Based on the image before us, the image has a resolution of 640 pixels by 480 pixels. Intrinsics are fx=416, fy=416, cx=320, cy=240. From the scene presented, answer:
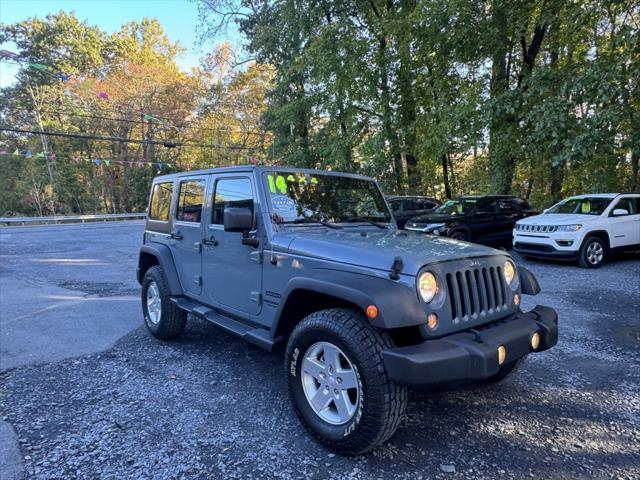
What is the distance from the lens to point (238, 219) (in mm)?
3172

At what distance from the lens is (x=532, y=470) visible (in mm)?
2482

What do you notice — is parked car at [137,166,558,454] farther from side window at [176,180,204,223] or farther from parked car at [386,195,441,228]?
parked car at [386,195,441,228]

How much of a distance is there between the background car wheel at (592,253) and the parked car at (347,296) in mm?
6928

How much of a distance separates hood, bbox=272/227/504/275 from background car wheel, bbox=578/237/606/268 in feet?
24.0

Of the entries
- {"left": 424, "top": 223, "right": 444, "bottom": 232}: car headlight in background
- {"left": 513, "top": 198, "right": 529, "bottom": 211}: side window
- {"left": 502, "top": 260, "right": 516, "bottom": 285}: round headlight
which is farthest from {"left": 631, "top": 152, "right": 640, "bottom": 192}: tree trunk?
{"left": 502, "top": 260, "right": 516, "bottom": 285}: round headlight

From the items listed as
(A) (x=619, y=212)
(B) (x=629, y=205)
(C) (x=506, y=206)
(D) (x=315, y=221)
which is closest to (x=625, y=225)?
(A) (x=619, y=212)

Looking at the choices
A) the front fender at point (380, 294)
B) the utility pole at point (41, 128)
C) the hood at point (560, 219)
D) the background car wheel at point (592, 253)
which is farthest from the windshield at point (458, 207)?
the utility pole at point (41, 128)

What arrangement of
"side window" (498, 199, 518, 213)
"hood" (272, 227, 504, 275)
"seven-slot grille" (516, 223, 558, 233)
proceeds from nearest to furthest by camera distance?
"hood" (272, 227, 504, 275) → "seven-slot grille" (516, 223, 558, 233) → "side window" (498, 199, 518, 213)

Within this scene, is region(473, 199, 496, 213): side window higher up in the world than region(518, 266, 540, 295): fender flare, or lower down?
higher up

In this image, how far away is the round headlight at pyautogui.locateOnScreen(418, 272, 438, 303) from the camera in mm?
2530

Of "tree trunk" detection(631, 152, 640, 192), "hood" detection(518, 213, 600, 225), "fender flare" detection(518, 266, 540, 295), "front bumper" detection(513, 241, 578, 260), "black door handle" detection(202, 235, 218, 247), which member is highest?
"tree trunk" detection(631, 152, 640, 192)

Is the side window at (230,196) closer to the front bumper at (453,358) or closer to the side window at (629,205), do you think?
the front bumper at (453,358)

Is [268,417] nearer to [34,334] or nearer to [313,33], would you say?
[34,334]

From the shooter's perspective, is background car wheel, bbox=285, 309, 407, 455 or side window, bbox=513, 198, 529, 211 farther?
Answer: side window, bbox=513, 198, 529, 211
